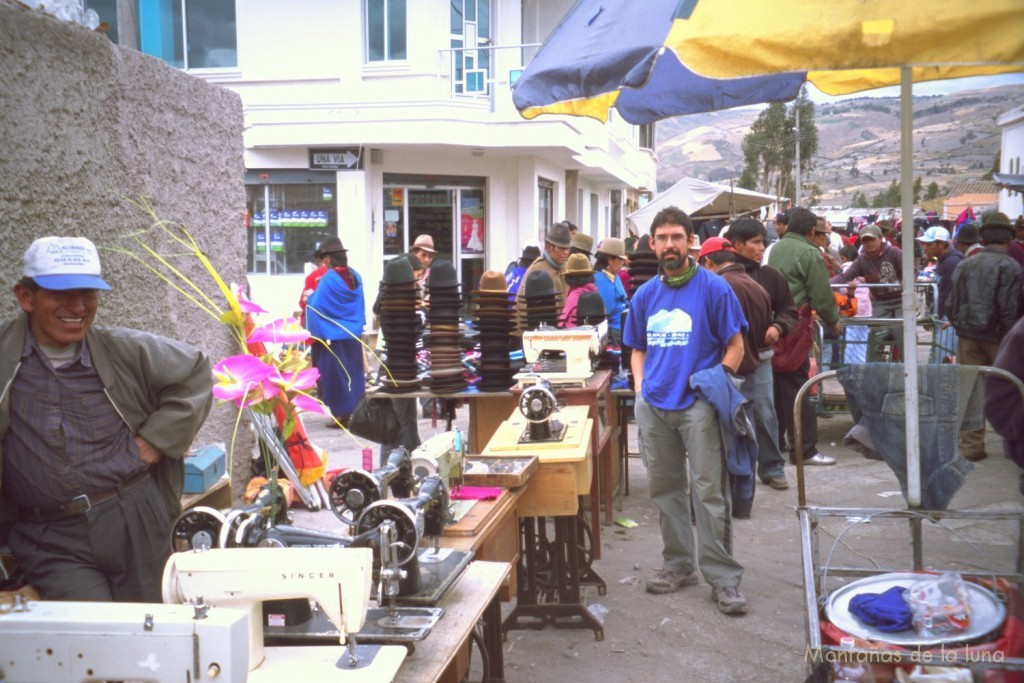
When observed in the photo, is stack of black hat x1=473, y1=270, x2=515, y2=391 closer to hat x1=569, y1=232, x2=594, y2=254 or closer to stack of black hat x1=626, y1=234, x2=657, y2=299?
stack of black hat x1=626, y1=234, x2=657, y2=299

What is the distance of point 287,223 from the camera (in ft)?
53.3

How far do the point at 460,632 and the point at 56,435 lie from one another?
1477 millimetres

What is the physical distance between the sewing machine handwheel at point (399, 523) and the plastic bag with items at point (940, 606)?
5.68 ft

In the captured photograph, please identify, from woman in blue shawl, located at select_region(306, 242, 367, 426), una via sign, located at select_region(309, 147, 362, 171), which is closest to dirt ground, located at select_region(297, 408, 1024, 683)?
woman in blue shawl, located at select_region(306, 242, 367, 426)

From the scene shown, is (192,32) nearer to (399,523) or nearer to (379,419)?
(379,419)

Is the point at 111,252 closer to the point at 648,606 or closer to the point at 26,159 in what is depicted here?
the point at 26,159

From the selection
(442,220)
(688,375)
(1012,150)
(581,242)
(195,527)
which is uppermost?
(1012,150)

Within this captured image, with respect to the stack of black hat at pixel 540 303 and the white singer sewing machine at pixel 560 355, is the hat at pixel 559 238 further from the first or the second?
the white singer sewing machine at pixel 560 355

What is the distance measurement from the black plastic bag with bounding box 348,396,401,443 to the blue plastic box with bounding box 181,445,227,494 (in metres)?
2.43

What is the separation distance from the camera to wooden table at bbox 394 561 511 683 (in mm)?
2334

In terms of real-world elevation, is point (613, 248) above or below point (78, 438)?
above

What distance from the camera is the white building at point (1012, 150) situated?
95.6ft

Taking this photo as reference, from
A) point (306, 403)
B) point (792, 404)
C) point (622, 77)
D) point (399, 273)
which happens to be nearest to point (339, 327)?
point (399, 273)

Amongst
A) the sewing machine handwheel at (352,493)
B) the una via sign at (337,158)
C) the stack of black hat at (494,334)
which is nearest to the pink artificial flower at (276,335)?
the sewing machine handwheel at (352,493)
